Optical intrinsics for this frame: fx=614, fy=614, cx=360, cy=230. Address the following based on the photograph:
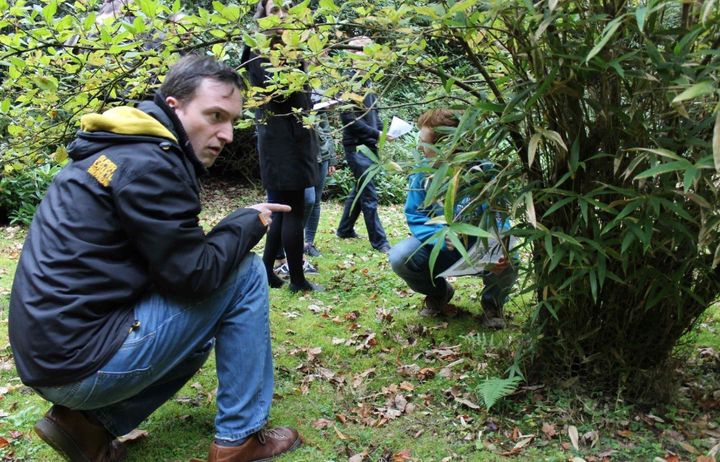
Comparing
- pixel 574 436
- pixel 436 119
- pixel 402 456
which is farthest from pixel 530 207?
pixel 436 119

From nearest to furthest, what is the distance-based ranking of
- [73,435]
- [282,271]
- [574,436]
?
[73,435] → [574,436] → [282,271]

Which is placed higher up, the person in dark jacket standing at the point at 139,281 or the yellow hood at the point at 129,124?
the yellow hood at the point at 129,124

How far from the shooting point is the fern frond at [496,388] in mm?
2367

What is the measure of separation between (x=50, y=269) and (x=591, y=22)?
6.17 ft

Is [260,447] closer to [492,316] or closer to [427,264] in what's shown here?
[427,264]

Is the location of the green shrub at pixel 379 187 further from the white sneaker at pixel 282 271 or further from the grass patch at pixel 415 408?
the grass patch at pixel 415 408

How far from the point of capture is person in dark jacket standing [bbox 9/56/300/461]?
6.35ft

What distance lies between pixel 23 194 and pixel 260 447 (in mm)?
5913

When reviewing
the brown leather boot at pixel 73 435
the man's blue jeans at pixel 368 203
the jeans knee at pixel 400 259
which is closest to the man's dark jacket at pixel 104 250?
the brown leather boot at pixel 73 435

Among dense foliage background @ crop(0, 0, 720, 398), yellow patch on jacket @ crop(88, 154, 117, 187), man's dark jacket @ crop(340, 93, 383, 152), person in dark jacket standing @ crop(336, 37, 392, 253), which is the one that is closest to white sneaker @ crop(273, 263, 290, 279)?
person in dark jacket standing @ crop(336, 37, 392, 253)

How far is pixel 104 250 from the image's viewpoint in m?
1.97

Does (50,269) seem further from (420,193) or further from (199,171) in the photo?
(420,193)

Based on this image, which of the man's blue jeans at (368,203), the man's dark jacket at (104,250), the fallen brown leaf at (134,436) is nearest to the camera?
the man's dark jacket at (104,250)

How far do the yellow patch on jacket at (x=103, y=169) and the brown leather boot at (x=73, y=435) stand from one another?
2.74 feet
